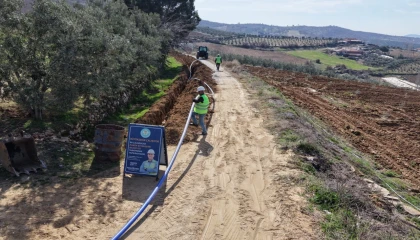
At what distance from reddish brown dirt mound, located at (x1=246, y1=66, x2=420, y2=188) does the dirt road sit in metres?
6.81

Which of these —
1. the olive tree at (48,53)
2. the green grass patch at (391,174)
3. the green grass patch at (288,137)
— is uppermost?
the olive tree at (48,53)

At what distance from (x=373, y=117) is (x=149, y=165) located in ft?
57.1

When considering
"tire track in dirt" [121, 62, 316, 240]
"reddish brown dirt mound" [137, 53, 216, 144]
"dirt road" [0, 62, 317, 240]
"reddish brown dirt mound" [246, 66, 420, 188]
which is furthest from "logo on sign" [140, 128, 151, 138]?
"reddish brown dirt mound" [246, 66, 420, 188]

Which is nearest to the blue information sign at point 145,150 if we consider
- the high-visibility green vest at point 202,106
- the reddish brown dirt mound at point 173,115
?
the reddish brown dirt mound at point 173,115

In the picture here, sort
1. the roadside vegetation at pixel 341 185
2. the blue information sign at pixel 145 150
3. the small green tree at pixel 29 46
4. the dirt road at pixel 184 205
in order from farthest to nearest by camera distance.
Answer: the small green tree at pixel 29 46, the blue information sign at pixel 145 150, the roadside vegetation at pixel 341 185, the dirt road at pixel 184 205

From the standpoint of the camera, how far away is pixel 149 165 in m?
9.27

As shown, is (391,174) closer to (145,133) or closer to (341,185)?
(341,185)

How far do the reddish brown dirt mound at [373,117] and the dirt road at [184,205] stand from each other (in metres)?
6.81

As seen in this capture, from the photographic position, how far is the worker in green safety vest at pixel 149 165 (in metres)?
9.26

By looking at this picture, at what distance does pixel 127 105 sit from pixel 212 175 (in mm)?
10262

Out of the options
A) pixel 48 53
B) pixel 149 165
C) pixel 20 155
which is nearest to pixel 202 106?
pixel 149 165

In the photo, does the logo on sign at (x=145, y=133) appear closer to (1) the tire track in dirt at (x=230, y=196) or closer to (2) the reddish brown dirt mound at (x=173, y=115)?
(1) the tire track in dirt at (x=230, y=196)

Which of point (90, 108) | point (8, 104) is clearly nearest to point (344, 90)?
point (90, 108)

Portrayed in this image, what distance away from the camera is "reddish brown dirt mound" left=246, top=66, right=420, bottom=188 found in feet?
50.5
